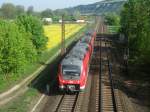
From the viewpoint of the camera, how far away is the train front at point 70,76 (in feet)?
95.5

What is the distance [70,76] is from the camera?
29.3 meters

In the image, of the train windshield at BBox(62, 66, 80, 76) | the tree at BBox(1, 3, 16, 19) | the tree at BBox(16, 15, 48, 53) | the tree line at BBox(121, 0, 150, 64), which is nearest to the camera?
the train windshield at BBox(62, 66, 80, 76)

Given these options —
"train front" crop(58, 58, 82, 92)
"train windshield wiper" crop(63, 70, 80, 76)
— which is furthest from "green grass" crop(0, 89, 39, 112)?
"train windshield wiper" crop(63, 70, 80, 76)

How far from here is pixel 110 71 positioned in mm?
39500

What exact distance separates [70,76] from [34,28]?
17.8m

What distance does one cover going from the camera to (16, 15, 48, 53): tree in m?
45.1

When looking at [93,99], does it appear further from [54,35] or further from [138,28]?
[54,35]

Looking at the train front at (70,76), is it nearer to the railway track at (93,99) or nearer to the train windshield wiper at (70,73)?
the train windshield wiper at (70,73)

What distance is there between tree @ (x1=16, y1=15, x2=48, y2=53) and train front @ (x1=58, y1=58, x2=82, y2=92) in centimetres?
1658

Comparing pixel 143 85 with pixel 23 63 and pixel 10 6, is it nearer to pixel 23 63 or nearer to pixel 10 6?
pixel 23 63

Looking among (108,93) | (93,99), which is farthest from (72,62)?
(108,93)

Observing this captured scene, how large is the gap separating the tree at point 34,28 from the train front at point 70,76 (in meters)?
16.6

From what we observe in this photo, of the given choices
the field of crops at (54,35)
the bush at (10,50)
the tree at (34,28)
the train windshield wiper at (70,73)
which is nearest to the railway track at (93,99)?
the train windshield wiper at (70,73)

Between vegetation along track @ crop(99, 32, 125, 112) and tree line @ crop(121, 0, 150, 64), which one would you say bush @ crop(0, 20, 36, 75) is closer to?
vegetation along track @ crop(99, 32, 125, 112)
